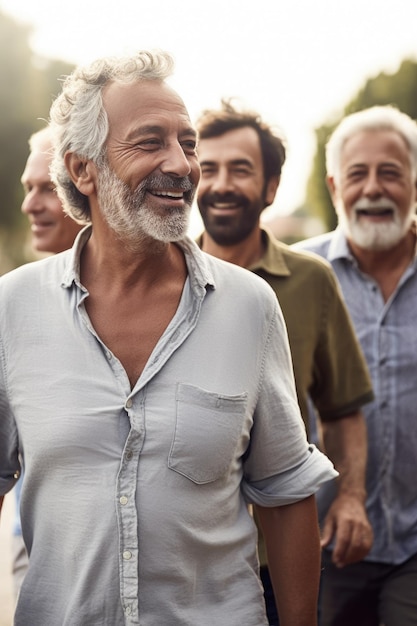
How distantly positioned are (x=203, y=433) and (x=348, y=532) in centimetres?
144

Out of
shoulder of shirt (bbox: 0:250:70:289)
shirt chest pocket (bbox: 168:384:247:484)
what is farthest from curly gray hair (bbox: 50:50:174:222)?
shirt chest pocket (bbox: 168:384:247:484)

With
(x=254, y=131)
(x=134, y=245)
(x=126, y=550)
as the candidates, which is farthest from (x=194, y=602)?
(x=254, y=131)

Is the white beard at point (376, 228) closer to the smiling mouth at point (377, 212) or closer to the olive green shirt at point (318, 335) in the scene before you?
the smiling mouth at point (377, 212)

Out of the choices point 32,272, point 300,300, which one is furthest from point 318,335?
point 32,272

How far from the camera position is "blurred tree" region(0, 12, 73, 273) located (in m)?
40.3

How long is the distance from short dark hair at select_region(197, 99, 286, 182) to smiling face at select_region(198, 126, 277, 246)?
0.03 meters

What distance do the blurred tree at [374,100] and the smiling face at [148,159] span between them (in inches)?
1411

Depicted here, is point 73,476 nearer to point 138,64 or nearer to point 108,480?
point 108,480

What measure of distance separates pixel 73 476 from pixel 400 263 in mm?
Answer: 2687

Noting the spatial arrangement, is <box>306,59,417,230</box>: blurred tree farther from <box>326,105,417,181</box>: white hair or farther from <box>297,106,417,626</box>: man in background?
<box>297,106,417,626</box>: man in background

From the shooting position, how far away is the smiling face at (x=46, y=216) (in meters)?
5.16

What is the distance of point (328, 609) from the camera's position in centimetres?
495

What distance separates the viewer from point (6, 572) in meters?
8.02

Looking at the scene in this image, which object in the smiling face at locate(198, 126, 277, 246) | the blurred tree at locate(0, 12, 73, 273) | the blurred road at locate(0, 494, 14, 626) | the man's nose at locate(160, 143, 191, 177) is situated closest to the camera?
the man's nose at locate(160, 143, 191, 177)
